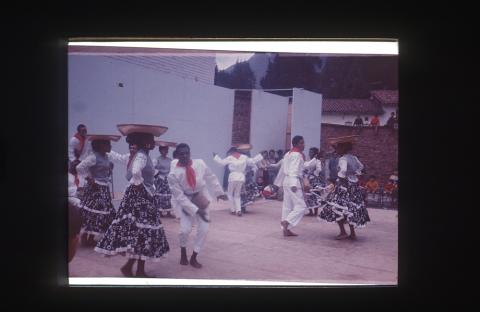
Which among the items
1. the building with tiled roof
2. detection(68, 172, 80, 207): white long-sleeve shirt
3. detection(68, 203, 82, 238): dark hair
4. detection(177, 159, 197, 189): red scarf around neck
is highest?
the building with tiled roof

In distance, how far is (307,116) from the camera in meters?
3.28

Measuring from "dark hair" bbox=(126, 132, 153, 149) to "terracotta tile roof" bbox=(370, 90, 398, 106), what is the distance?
6.32ft

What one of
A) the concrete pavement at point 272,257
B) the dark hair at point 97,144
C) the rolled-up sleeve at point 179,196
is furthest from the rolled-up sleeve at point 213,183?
the dark hair at point 97,144

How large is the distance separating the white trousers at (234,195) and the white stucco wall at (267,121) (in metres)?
0.33

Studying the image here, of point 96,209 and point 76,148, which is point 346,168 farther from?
point 76,148

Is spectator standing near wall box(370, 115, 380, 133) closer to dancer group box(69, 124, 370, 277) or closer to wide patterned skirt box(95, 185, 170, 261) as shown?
dancer group box(69, 124, 370, 277)

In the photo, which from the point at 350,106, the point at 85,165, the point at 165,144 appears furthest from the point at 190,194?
the point at 350,106

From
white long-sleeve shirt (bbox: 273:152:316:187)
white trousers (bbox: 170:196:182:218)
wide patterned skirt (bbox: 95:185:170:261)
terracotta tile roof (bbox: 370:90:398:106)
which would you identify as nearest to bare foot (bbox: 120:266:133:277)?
wide patterned skirt (bbox: 95:185:170:261)

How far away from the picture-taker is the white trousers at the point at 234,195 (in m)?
3.25

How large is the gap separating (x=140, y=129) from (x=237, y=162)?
870mm

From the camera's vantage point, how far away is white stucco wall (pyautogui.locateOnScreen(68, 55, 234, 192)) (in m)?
3.01

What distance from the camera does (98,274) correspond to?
120 inches
